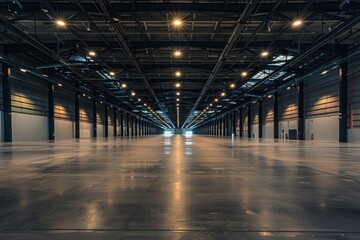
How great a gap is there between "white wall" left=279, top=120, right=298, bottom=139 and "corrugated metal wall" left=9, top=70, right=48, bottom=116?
1602 inches

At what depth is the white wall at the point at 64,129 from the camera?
44.0m

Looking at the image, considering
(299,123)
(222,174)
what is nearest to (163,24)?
(222,174)

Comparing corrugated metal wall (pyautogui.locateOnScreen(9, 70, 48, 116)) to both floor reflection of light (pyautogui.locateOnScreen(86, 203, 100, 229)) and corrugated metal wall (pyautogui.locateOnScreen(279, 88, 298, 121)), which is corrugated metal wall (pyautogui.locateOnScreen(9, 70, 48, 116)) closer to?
floor reflection of light (pyautogui.locateOnScreen(86, 203, 100, 229))

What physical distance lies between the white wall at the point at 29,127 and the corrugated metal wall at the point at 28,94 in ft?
2.53

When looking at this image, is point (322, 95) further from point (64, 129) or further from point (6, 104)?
point (64, 129)

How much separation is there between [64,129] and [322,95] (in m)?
42.2

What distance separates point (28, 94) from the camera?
36.8 metres

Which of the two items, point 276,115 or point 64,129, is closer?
point 64,129

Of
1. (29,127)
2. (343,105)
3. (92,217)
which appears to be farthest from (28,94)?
(343,105)

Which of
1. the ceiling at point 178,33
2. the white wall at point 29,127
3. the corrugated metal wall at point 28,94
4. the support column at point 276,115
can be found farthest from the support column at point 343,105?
the corrugated metal wall at point 28,94

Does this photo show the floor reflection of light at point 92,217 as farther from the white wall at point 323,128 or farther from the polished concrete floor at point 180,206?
the white wall at point 323,128

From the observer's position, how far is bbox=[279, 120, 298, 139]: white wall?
145ft

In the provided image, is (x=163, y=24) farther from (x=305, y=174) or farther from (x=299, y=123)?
(x=299, y=123)

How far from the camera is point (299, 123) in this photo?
40.3m
